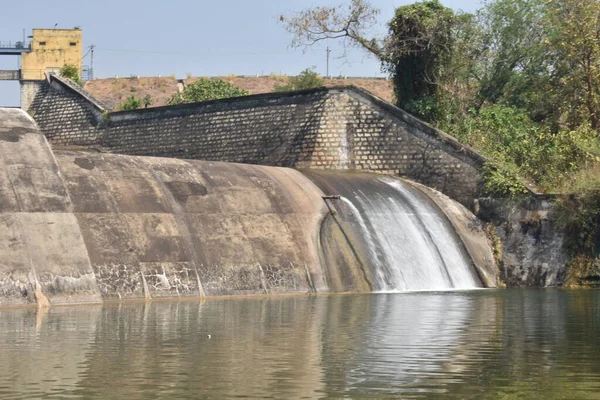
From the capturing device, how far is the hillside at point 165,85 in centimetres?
9275

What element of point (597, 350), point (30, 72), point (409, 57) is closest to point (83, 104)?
point (409, 57)

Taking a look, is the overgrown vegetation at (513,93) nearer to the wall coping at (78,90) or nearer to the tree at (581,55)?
the tree at (581,55)

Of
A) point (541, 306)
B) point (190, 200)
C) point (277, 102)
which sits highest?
point (277, 102)

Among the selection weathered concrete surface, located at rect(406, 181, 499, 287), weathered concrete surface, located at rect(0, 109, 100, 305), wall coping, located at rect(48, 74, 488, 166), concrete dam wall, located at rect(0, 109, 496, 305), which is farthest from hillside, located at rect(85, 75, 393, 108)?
weathered concrete surface, located at rect(0, 109, 100, 305)

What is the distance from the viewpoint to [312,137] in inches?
1435

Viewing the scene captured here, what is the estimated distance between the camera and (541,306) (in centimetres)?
2295

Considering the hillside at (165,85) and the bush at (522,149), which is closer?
the bush at (522,149)

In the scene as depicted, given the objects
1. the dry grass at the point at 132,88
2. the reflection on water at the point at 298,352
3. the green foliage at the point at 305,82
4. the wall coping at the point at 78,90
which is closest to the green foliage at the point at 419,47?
the wall coping at the point at 78,90

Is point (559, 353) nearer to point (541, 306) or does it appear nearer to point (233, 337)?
point (233, 337)

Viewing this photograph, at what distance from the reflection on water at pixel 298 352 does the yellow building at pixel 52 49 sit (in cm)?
7296

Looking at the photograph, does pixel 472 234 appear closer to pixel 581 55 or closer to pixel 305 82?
pixel 581 55

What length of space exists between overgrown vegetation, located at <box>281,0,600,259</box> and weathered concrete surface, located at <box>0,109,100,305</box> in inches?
585

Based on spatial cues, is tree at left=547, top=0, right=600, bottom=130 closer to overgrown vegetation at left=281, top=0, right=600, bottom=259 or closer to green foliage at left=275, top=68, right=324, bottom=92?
overgrown vegetation at left=281, top=0, right=600, bottom=259

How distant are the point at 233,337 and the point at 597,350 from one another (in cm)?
493
